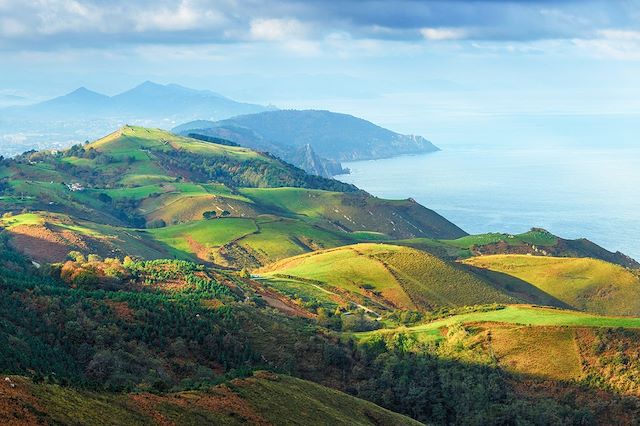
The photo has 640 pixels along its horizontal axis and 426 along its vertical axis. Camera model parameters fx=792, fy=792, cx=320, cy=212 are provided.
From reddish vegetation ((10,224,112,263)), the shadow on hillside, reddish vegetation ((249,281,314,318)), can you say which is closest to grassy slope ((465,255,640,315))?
the shadow on hillside

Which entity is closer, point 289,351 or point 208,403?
point 208,403

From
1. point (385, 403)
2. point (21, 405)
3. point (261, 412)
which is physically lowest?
point (385, 403)

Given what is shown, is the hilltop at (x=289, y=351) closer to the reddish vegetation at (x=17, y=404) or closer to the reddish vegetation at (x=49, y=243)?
the reddish vegetation at (x=17, y=404)

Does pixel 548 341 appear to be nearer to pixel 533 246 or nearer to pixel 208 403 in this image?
pixel 208 403

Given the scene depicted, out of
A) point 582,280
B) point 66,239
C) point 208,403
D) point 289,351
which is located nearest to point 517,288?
point 582,280

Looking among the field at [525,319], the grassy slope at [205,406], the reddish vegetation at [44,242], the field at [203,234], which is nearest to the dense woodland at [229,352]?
the field at [525,319]

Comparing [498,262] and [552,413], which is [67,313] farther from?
[498,262]

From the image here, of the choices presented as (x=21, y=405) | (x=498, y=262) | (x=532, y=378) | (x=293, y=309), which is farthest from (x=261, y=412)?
(x=498, y=262)
